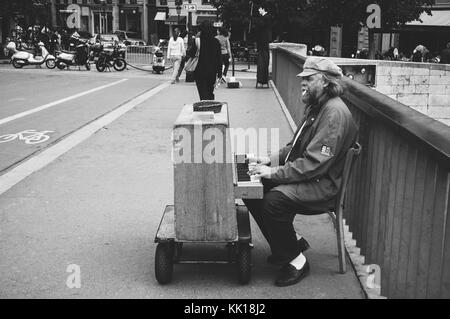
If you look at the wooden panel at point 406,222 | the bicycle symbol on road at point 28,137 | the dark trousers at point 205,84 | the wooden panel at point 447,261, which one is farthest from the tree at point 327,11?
the wooden panel at point 447,261

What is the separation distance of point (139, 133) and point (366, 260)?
21.4 feet

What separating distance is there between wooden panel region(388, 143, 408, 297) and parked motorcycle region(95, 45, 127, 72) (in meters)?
23.2

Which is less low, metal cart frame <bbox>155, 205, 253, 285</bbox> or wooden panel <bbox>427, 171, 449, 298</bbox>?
wooden panel <bbox>427, 171, 449, 298</bbox>

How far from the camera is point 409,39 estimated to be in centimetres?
4416

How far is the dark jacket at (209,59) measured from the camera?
10.8 meters

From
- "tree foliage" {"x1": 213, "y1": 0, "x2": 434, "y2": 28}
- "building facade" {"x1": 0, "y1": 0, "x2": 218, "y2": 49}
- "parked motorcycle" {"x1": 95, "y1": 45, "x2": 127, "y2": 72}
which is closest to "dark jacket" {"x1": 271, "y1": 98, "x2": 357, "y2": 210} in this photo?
"parked motorcycle" {"x1": 95, "y1": 45, "x2": 127, "y2": 72}

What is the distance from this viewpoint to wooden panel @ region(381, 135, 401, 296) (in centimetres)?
378

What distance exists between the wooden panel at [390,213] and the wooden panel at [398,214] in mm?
39

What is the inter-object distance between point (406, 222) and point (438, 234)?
475 millimetres

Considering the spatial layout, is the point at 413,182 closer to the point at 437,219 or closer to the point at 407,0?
the point at 437,219

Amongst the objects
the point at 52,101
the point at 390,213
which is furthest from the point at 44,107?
the point at 390,213

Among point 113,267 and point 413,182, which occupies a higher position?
point 413,182

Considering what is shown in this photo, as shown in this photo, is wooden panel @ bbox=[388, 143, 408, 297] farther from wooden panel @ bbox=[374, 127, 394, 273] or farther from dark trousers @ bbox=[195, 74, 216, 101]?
dark trousers @ bbox=[195, 74, 216, 101]
